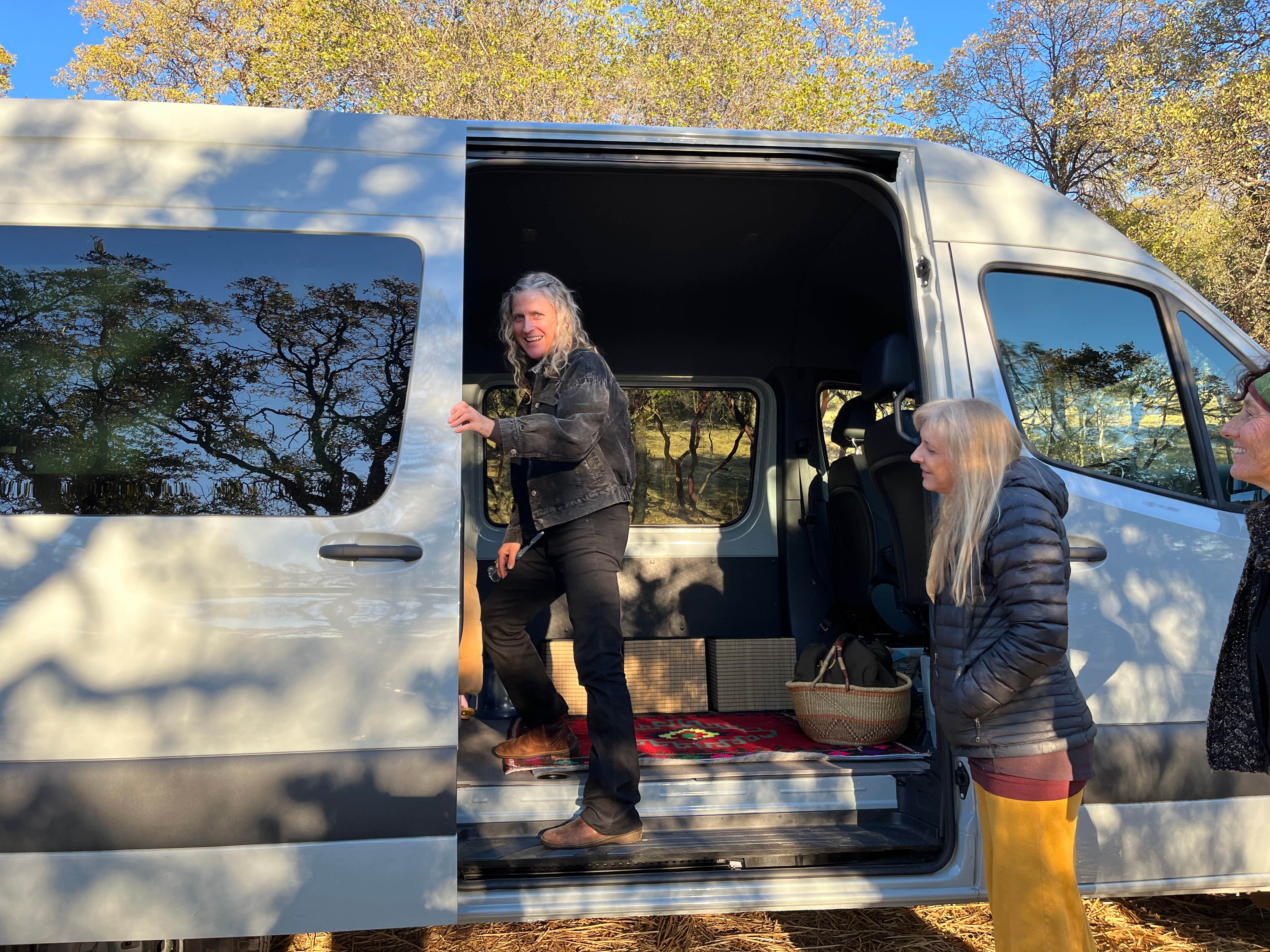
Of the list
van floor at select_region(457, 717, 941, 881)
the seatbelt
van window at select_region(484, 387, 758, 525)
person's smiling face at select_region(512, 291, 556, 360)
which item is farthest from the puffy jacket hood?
van window at select_region(484, 387, 758, 525)

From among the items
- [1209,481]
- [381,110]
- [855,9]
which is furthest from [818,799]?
[855,9]

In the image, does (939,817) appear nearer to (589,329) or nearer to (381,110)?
(589,329)

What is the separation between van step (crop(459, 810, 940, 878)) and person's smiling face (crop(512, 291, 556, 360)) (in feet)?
4.90

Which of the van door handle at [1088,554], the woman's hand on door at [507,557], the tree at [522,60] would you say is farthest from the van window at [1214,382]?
the tree at [522,60]

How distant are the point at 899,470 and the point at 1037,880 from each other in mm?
1858

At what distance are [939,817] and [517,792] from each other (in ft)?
4.35

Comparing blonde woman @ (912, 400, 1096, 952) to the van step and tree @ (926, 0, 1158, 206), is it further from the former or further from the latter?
tree @ (926, 0, 1158, 206)

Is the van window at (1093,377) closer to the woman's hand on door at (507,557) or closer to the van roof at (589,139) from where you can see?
the van roof at (589,139)

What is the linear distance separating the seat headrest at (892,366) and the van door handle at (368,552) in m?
1.76

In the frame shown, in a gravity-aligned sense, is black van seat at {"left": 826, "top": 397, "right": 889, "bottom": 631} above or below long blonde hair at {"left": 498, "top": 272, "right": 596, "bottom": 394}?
below

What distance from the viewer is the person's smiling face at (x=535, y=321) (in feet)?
9.78

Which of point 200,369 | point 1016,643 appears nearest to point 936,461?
point 1016,643

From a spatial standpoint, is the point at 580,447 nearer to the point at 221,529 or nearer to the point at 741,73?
the point at 221,529

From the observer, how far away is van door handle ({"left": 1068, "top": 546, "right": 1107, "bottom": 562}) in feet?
8.91
